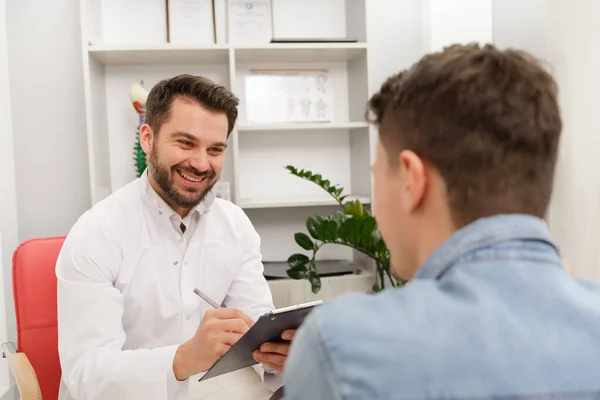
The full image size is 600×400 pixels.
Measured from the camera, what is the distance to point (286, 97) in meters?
2.83

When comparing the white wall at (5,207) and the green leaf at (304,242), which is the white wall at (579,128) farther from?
the white wall at (5,207)

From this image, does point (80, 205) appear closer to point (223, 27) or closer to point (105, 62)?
point (105, 62)

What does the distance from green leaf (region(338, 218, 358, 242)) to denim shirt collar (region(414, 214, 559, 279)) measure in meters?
1.66

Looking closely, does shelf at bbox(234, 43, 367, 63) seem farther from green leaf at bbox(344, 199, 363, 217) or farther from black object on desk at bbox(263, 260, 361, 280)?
black object on desk at bbox(263, 260, 361, 280)

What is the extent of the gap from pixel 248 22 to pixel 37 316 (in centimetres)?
169

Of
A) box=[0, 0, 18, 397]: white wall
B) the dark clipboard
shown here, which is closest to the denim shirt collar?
the dark clipboard

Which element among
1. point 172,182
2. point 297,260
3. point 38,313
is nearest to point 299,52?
point 297,260

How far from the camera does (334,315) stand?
0.56 meters

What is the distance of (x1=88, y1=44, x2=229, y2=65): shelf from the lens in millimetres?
2510

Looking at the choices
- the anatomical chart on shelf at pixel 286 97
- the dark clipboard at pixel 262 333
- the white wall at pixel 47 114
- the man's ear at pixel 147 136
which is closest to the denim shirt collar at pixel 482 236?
the dark clipboard at pixel 262 333

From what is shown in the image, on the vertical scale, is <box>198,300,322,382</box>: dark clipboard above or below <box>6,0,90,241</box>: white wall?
below

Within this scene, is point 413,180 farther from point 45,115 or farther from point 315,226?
point 45,115

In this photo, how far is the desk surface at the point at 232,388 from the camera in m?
1.38

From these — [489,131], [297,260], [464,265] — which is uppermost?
[489,131]
